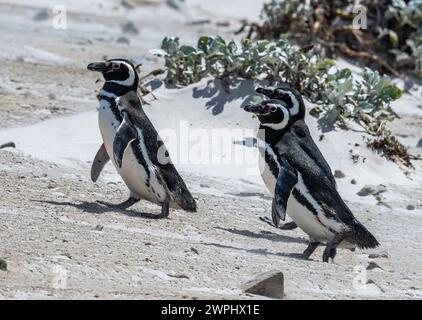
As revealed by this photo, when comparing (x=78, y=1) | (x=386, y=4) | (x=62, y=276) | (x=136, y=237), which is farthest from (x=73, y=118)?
(x=78, y=1)

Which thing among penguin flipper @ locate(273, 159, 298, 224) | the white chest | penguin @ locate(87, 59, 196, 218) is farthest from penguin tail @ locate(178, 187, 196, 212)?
penguin flipper @ locate(273, 159, 298, 224)

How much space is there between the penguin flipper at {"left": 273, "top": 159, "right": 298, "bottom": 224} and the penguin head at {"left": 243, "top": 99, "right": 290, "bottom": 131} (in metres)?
0.33

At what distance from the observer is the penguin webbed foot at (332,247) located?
6.20m

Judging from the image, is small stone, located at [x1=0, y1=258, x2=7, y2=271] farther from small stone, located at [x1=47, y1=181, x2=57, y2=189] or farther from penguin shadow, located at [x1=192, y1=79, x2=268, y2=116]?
penguin shadow, located at [x1=192, y1=79, x2=268, y2=116]

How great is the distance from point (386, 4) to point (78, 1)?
5.89 m

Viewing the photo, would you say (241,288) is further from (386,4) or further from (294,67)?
(386,4)

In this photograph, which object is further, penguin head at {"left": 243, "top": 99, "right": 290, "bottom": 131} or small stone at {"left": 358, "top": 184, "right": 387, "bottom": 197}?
small stone at {"left": 358, "top": 184, "right": 387, "bottom": 197}

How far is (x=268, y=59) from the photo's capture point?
9.00m

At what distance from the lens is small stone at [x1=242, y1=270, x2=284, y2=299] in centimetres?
495

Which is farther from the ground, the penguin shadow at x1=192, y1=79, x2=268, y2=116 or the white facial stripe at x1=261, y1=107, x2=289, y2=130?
the white facial stripe at x1=261, y1=107, x2=289, y2=130

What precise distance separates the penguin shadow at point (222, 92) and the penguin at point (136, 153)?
1.97 metres

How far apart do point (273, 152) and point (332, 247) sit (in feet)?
2.23

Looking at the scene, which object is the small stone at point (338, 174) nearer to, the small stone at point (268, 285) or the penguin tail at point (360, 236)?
the penguin tail at point (360, 236)

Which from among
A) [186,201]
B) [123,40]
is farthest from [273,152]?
[123,40]
